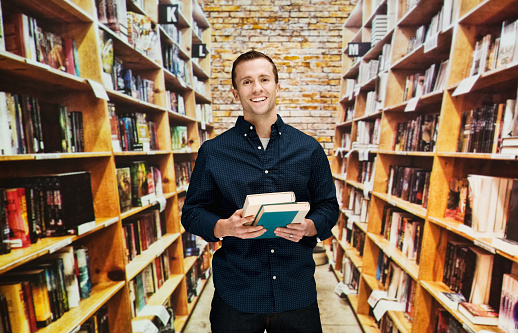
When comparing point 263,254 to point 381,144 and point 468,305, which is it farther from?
point 381,144

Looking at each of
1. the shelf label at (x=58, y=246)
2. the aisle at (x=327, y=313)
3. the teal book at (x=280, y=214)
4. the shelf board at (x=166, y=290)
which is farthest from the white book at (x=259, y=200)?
the aisle at (x=327, y=313)

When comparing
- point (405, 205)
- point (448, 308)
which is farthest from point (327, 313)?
point (448, 308)

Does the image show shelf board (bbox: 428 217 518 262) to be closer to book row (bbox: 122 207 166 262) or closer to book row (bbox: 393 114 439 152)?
book row (bbox: 393 114 439 152)

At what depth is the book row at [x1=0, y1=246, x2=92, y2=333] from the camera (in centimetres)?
113

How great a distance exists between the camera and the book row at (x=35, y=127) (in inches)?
43.7

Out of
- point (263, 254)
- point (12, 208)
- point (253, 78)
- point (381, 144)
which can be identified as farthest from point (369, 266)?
point (12, 208)

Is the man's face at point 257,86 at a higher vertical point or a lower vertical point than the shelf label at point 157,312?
higher

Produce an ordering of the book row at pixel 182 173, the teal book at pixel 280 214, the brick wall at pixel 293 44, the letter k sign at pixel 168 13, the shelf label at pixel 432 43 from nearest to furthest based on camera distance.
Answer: the teal book at pixel 280 214 → the shelf label at pixel 432 43 → the letter k sign at pixel 168 13 → the book row at pixel 182 173 → the brick wall at pixel 293 44

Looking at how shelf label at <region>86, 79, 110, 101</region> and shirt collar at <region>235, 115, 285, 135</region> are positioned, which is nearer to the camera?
shirt collar at <region>235, 115, 285, 135</region>

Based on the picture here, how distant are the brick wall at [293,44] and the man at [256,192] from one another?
3.00 m

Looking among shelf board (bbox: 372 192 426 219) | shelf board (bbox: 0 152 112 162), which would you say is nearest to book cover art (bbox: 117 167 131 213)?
shelf board (bbox: 0 152 112 162)

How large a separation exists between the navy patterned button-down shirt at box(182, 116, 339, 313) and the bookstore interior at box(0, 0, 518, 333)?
0.64 m

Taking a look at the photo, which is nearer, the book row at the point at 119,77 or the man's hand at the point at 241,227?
the man's hand at the point at 241,227

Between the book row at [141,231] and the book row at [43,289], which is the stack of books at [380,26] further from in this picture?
the book row at [43,289]
